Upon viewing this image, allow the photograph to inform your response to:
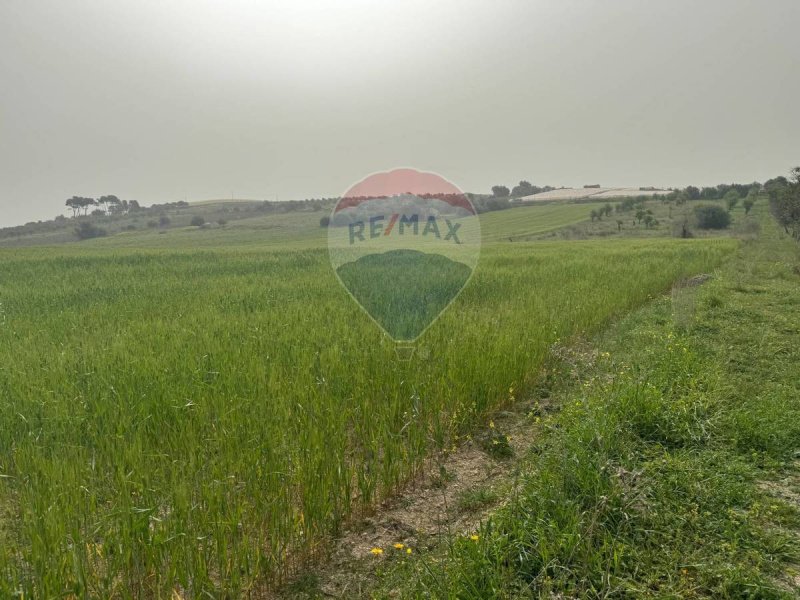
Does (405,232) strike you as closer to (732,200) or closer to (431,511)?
(431,511)

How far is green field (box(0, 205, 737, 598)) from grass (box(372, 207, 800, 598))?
2.55ft

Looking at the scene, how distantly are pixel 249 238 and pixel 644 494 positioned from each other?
7088 centimetres

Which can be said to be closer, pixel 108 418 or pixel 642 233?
pixel 108 418

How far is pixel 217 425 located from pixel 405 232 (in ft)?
35.1

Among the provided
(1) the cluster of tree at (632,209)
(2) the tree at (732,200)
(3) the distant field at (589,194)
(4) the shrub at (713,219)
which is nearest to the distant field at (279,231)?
(1) the cluster of tree at (632,209)

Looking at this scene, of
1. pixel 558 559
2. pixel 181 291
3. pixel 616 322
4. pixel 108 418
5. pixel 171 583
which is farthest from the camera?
pixel 181 291

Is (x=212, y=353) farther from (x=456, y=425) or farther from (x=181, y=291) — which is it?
(x=181, y=291)

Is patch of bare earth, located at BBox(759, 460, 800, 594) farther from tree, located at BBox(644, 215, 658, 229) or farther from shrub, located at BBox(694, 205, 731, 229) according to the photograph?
shrub, located at BBox(694, 205, 731, 229)

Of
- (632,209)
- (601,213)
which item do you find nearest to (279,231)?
(601,213)

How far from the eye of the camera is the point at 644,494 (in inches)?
116

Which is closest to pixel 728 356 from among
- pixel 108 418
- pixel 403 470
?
pixel 403 470

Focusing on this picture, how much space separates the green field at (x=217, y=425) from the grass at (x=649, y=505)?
2.55 feet

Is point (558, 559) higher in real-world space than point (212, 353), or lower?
lower

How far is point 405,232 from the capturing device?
13898mm
